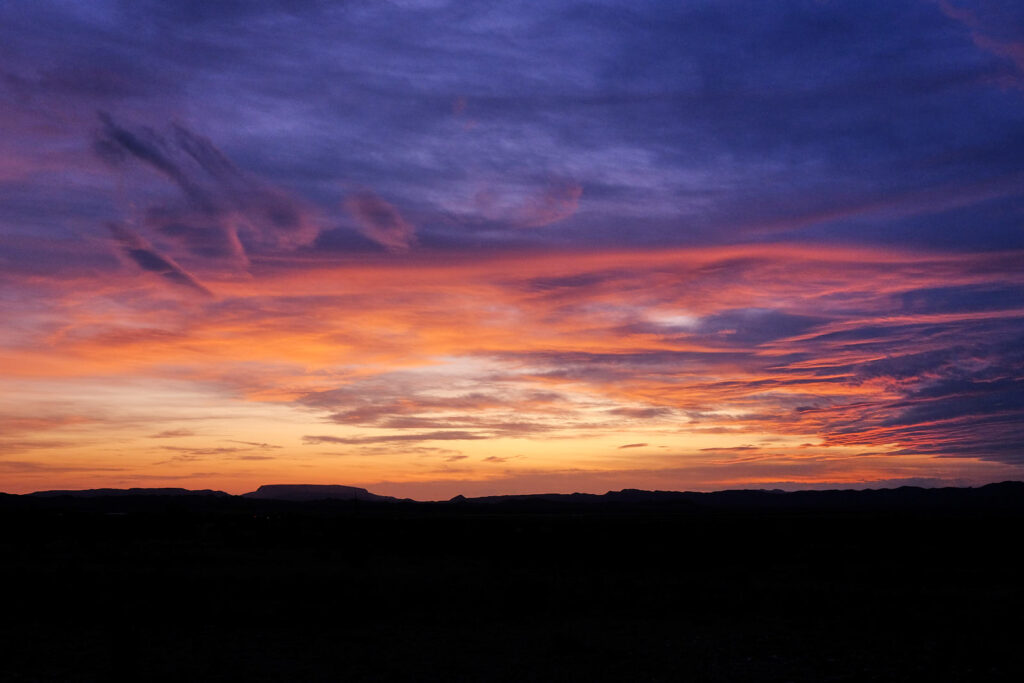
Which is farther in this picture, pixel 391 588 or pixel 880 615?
pixel 391 588

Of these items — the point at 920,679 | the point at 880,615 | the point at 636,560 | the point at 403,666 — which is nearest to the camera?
the point at 920,679

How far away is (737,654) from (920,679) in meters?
3.60

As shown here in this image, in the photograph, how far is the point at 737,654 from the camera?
55.2 feet

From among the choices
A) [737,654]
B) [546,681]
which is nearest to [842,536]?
[737,654]

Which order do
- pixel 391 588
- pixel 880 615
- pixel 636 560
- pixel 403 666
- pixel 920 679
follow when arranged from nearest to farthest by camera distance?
pixel 920 679, pixel 403 666, pixel 880 615, pixel 391 588, pixel 636 560

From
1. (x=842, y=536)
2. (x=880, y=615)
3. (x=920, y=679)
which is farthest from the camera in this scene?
(x=842, y=536)

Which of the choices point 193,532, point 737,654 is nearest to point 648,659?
point 737,654

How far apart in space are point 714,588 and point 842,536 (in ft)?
123

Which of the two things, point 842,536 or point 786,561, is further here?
point 842,536

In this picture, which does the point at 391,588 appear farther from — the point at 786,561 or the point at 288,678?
the point at 786,561

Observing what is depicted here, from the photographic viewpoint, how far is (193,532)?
64188 mm

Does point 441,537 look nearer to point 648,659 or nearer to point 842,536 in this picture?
point 842,536

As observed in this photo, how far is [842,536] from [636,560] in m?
28.5

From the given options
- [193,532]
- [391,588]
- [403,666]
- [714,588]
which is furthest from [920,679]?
[193,532]
